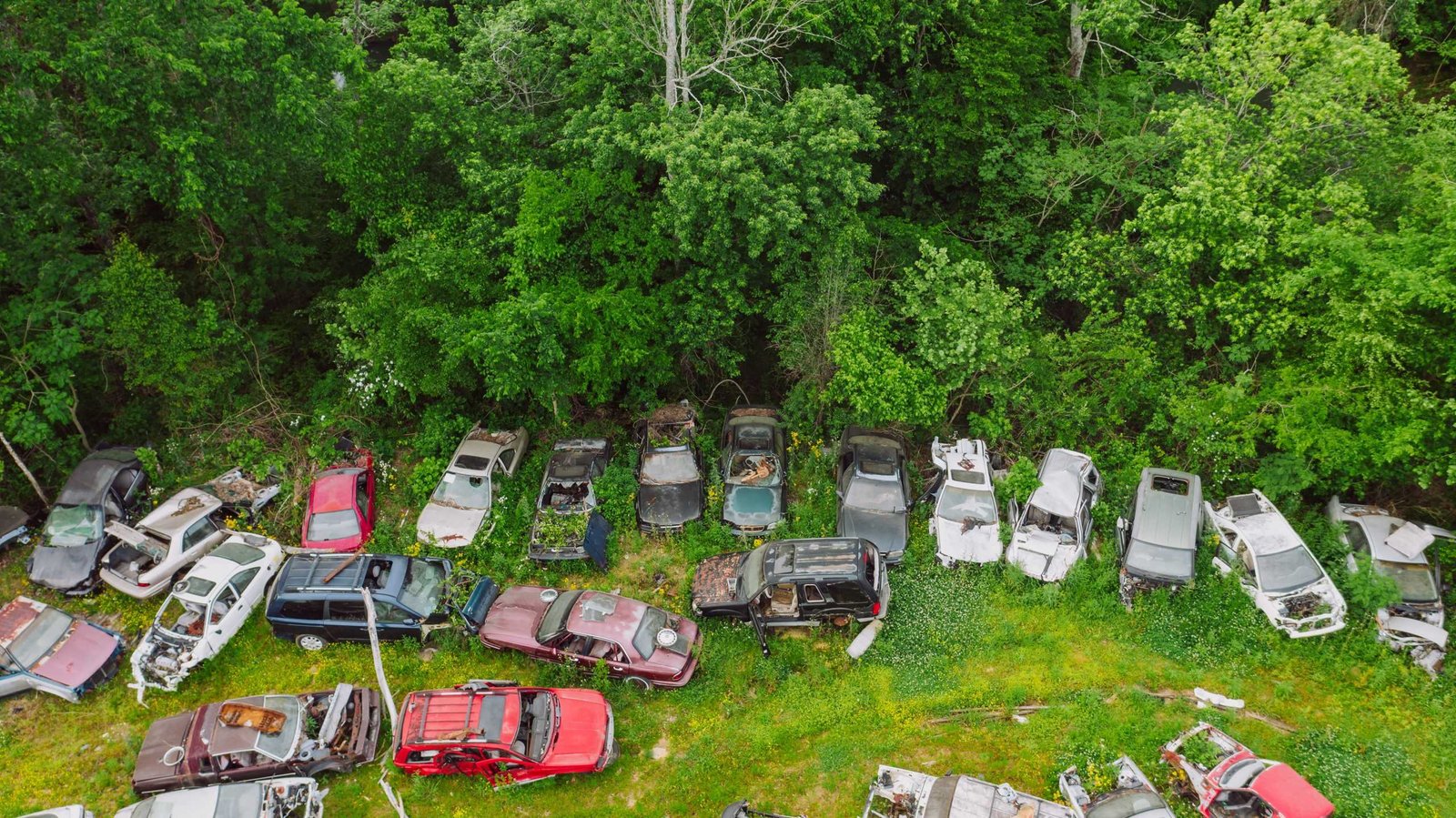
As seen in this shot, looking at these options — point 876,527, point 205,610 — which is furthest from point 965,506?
point 205,610

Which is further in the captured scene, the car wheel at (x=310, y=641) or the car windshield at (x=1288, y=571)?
the car wheel at (x=310, y=641)

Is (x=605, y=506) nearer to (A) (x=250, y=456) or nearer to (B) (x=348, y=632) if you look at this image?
(B) (x=348, y=632)

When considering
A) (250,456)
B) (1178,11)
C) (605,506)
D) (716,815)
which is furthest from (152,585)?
(1178,11)

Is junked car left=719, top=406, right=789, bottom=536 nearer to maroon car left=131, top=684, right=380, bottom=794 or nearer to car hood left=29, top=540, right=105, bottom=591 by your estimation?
maroon car left=131, top=684, right=380, bottom=794

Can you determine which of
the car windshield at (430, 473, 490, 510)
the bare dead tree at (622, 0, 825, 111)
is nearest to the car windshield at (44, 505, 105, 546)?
the car windshield at (430, 473, 490, 510)

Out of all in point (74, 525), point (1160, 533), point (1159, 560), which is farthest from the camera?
point (74, 525)

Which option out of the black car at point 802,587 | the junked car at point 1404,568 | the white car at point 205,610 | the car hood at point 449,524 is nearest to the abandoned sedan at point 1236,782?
the junked car at point 1404,568

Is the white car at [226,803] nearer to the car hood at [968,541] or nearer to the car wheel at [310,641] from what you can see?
the car wheel at [310,641]

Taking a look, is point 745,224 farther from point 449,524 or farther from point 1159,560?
point 1159,560
